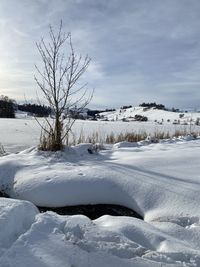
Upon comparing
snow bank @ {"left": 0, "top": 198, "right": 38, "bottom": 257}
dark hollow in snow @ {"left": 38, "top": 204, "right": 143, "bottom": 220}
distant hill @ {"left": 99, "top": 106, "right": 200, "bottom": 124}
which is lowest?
dark hollow in snow @ {"left": 38, "top": 204, "right": 143, "bottom": 220}

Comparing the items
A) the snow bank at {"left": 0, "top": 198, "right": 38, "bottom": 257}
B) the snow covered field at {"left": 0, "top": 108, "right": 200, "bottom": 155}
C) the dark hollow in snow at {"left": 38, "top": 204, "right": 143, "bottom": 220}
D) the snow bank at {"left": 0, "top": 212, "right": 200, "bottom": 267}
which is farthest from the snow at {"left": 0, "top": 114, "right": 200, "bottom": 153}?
the snow bank at {"left": 0, "top": 212, "right": 200, "bottom": 267}

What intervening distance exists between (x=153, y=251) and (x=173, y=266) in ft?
0.52

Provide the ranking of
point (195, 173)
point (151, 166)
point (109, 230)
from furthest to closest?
point (151, 166) → point (195, 173) → point (109, 230)

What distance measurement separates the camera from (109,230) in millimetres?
2309

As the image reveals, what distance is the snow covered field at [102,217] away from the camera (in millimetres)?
2029

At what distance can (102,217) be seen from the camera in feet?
8.78

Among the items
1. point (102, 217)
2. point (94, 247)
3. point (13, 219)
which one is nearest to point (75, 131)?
point (102, 217)

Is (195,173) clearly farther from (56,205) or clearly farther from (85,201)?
(56,205)

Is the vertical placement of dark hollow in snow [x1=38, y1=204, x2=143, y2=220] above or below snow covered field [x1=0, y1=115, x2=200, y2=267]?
below

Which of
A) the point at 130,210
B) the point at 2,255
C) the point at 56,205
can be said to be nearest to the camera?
the point at 2,255

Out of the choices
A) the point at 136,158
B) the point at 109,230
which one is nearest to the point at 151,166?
the point at 136,158

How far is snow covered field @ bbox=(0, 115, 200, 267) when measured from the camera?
2029mm

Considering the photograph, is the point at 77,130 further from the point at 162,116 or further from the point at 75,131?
the point at 162,116

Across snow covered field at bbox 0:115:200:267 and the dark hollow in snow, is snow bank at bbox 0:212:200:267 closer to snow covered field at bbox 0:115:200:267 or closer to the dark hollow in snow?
snow covered field at bbox 0:115:200:267
